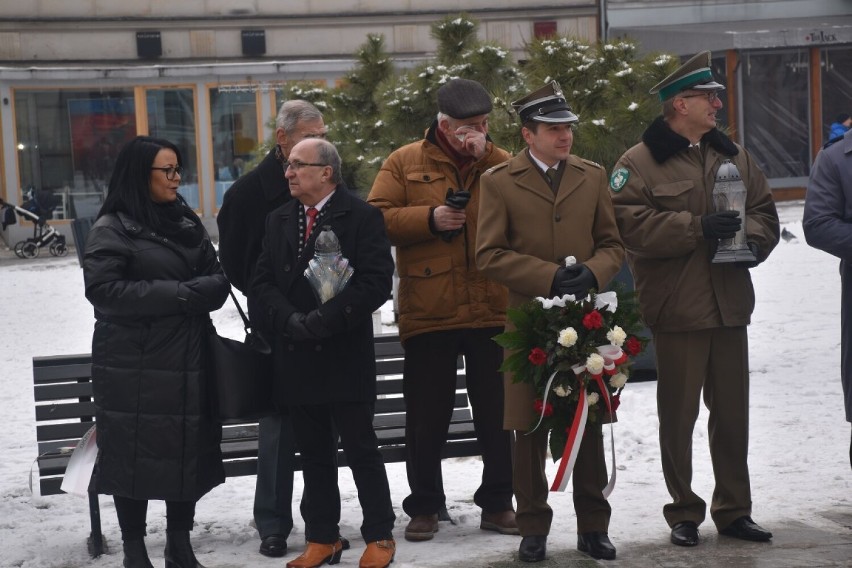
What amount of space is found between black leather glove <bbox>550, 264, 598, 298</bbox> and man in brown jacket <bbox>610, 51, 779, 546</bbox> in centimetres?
41

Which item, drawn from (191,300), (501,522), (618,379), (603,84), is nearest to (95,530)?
(191,300)

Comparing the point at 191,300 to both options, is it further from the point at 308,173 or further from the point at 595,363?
the point at 595,363

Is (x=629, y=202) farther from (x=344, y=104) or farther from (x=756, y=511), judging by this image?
(x=344, y=104)

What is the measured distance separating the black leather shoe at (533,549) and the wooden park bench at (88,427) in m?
0.80

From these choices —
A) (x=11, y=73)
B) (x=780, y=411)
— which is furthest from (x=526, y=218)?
(x=11, y=73)

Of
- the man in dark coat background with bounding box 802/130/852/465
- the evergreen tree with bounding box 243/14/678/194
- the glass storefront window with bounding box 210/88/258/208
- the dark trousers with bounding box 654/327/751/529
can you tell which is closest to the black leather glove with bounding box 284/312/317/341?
the dark trousers with bounding box 654/327/751/529

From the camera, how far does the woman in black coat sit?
517 cm

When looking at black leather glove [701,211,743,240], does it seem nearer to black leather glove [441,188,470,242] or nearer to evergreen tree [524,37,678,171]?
black leather glove [441,188,470,242]

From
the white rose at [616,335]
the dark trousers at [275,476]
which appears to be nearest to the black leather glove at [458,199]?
the white rose at [616,335]

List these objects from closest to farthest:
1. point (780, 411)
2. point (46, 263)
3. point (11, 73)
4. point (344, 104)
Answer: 1. point (780, 411)
2. point (344, 104)
3. point (46, 263)
4. point (11, 73)

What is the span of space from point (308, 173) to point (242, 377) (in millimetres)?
856

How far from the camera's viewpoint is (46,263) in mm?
20938

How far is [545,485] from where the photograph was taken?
17.8 feet

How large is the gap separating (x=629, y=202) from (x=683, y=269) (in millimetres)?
366
